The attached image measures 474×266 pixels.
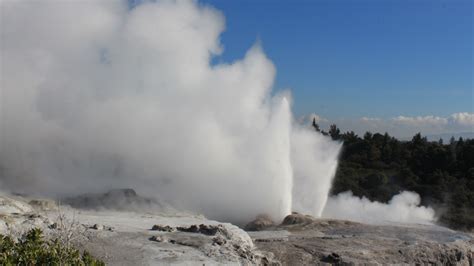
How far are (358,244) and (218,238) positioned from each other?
4000 millimetres

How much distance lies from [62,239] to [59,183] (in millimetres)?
14369

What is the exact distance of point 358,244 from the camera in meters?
14.2

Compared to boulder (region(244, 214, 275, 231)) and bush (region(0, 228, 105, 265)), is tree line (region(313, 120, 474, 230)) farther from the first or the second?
bush (region(0, 228, 105, 265))

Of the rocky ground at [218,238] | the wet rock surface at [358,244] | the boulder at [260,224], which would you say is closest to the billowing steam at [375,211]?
the boulder at [260,224]

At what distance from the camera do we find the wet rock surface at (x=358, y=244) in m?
12.8

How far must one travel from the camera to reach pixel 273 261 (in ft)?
40.0

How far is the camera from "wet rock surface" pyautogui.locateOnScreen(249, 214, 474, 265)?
12836 mm

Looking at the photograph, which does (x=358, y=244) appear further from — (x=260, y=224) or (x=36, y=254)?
(x=36, y=254)

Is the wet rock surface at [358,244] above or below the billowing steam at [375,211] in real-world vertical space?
below

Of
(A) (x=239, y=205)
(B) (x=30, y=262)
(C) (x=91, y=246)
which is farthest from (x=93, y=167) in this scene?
(B) (x=30, y=262)

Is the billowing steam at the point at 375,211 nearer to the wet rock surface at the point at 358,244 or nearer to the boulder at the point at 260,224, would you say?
the boulder at the point at 260,224

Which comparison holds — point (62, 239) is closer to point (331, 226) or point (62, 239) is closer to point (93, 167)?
point (331, 226)

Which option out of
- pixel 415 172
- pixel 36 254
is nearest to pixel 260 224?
pixel 36 254

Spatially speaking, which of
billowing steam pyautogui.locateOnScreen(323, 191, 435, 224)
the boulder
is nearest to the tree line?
billowing steam pyautogui.locateOnScreen(323, 191, 435, 224)
